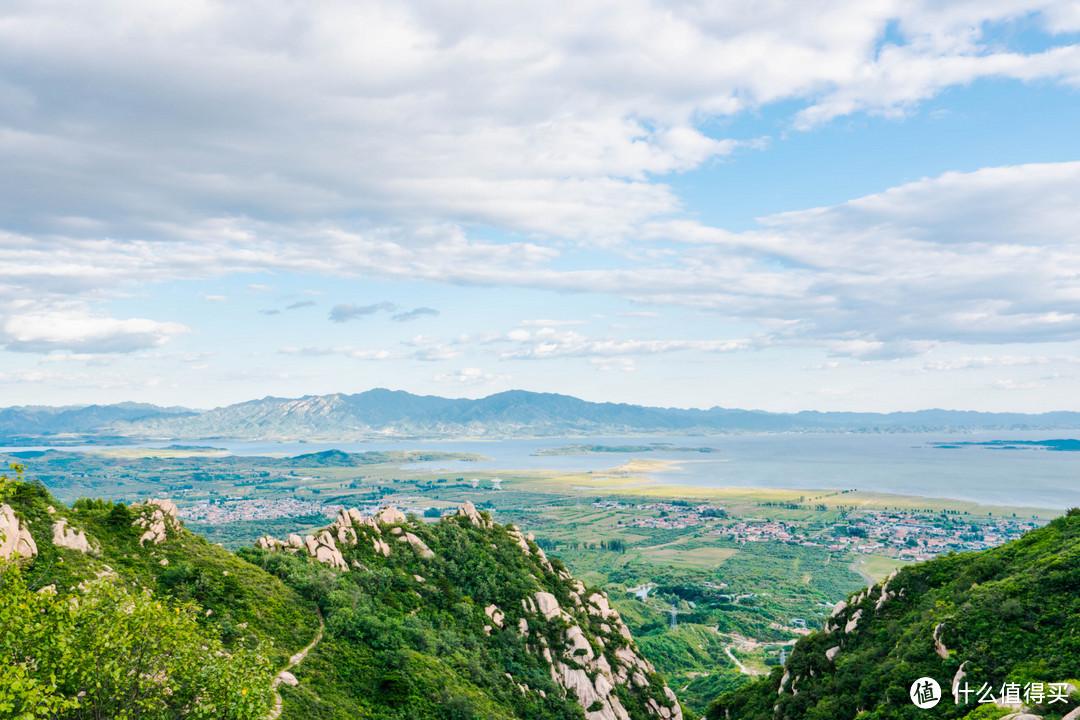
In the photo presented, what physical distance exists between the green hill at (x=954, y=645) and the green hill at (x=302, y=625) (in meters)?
15.8

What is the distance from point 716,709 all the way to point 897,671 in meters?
20.0

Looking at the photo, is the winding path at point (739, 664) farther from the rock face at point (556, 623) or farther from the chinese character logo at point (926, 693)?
the chinese character logo at point (926, 693)

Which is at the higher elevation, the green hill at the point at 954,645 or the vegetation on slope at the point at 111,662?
the vegetation on slope at the point at 111,662

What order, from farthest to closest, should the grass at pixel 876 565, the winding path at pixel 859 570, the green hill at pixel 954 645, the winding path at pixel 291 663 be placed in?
the grass at pixel 876 565
the winding path at pixel 859 570
the green hill at pixel 954 645
the winding path at pixel 291 663

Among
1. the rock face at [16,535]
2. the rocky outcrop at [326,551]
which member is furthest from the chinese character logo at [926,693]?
the rock face at [16,535]

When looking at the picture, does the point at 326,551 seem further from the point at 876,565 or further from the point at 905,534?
the point at 905,534

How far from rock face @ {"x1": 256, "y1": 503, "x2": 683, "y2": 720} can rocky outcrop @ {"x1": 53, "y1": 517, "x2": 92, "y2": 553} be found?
1575 cm

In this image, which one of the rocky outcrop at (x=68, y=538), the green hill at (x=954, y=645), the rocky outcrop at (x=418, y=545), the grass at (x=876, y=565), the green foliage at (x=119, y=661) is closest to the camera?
the green foliage at (x=119, y=661)

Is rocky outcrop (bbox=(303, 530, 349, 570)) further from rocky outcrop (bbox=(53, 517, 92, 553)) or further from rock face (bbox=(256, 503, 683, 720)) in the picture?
rocky outcrop (bbox=(53, 517, 92, 553))

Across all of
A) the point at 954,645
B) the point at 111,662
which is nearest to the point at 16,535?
the point at 111,662

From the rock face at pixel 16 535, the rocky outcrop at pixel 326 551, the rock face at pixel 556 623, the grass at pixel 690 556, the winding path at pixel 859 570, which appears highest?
the rock face at pixel 16 535

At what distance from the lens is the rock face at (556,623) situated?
162 ft

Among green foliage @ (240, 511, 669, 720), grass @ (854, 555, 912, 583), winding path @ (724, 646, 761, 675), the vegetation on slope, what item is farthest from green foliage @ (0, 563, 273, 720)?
grass @ (854, 555, 912, 583)

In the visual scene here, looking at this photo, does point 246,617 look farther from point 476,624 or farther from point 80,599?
point 476,624
